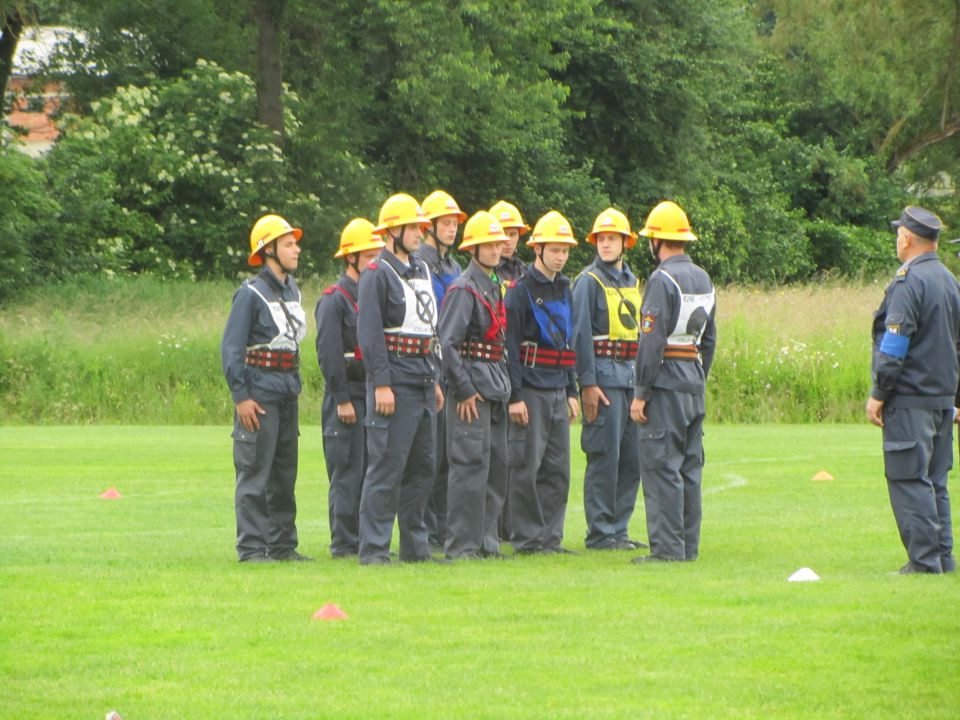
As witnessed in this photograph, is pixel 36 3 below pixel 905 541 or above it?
above

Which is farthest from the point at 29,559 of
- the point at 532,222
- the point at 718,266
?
the point at 718,266

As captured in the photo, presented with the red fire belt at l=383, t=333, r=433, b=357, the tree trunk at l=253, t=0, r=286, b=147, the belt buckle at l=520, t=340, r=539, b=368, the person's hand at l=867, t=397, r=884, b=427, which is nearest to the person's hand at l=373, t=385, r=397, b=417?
the red fire belt at l=383, t=333, r=433, b=357

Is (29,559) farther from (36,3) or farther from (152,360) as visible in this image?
(36,3)

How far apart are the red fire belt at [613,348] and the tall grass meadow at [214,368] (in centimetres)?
1534

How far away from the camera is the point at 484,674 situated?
7.97m

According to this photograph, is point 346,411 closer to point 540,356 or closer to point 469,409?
point 469,409

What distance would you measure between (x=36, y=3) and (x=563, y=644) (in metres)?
33.0

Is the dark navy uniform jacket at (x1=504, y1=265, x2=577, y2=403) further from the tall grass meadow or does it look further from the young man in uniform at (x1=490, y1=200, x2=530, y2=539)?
the tall grass meadow

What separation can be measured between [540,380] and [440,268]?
3.96ft

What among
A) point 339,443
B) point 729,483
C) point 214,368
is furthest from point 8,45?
point 339,443

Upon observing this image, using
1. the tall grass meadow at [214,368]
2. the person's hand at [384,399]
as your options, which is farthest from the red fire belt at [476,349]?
the tall grass meadow at [214,368]

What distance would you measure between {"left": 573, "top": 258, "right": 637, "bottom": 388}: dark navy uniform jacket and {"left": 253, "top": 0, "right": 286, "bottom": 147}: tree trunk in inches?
1174

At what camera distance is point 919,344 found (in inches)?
425

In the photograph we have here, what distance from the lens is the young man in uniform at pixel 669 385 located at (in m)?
11.7
